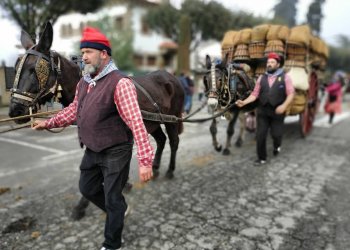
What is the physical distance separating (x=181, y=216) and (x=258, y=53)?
10.6 ft

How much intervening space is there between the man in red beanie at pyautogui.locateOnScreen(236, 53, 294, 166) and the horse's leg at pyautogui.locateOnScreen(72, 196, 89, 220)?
2614 millimetres

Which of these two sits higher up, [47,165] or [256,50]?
[256,50]

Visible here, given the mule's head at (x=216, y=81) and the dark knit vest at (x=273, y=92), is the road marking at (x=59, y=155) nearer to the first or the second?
the mule's head at (x=216, y=81)

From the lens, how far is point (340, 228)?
3.86 metres

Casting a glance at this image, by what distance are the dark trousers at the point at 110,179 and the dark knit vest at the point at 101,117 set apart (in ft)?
0.37

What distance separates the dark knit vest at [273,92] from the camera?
5505mm

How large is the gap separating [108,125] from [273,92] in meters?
3.68

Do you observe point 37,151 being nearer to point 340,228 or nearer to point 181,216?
point 181,216

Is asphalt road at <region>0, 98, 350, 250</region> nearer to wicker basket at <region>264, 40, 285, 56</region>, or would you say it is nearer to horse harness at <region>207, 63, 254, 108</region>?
horse harness at <region>207, 63, 254, 108</region>

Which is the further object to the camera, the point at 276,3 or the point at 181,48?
the point at 276,3

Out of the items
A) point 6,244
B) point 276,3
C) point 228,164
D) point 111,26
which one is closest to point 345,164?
point 228,164

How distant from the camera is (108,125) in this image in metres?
2.80

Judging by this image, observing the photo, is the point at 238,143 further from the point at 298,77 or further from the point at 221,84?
the point at 221,84

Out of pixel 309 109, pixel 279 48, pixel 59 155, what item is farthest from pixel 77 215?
pixel 309 109
